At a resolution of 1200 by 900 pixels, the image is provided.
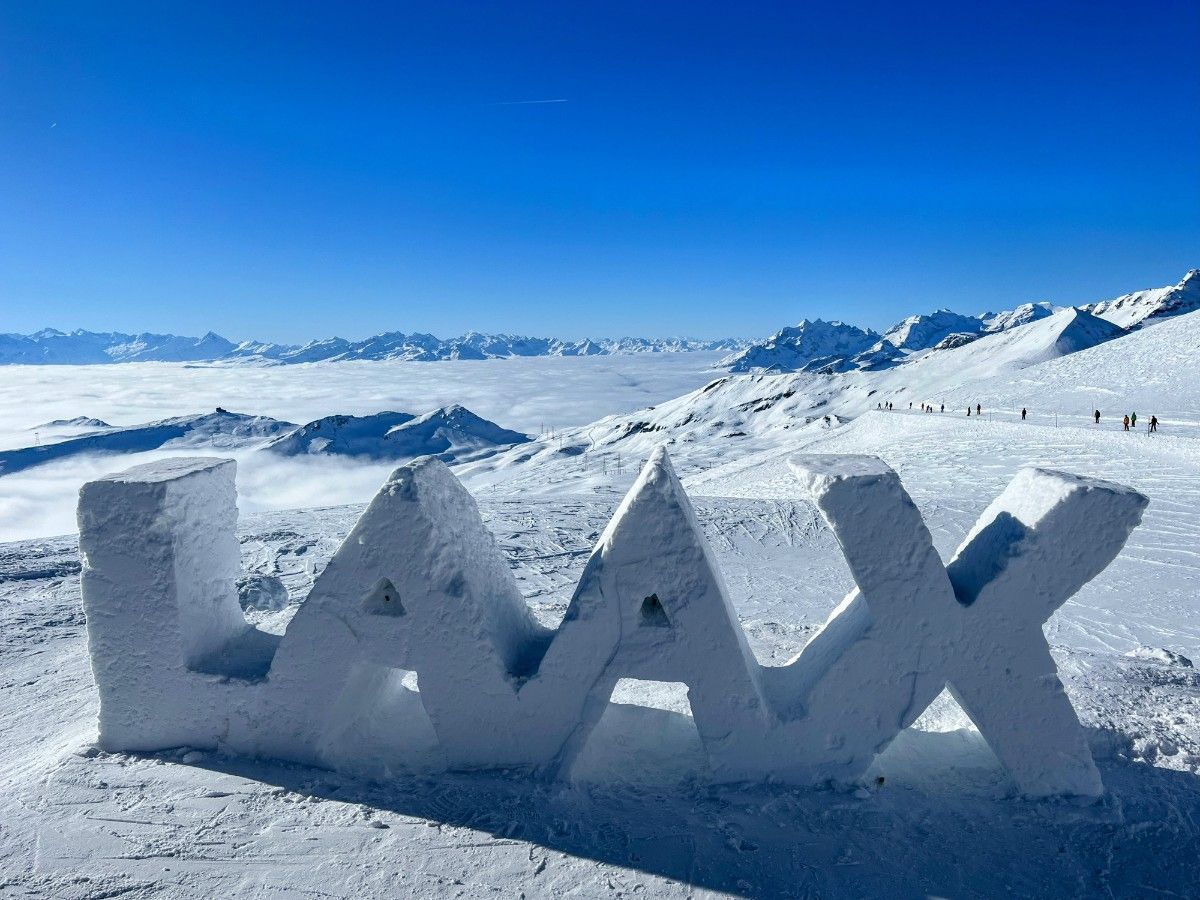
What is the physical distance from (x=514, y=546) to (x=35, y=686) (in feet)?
26.8

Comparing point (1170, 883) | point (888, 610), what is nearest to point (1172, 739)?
point (1170, 883)

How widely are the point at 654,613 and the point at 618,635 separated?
0.39 meters

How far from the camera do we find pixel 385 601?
18.4 feet

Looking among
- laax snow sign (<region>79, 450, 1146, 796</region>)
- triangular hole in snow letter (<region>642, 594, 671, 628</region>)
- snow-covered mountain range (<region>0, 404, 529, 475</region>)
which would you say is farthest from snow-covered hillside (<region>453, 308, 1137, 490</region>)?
triangular hole in snow letter (<region>642, 594, 671, 628</region>)

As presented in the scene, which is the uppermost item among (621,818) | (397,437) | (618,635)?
(618,635)

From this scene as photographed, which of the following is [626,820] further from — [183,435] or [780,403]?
[183,435]

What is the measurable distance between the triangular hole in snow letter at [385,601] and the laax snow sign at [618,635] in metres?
0.03

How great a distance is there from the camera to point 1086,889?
4270mm

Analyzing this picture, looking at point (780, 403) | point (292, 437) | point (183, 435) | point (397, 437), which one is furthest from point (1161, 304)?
point (183, 435)

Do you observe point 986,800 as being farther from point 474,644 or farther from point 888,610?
point 474,644

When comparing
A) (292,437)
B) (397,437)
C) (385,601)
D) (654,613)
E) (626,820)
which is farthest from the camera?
(397,437)

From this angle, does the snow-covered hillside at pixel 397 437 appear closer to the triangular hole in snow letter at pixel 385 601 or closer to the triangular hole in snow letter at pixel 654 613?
the triangular hole in snow letter at pixel 385 601

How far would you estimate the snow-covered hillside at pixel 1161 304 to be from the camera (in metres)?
116

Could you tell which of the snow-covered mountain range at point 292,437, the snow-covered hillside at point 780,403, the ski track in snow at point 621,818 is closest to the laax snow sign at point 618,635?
the ski track in snow at point 621,818
